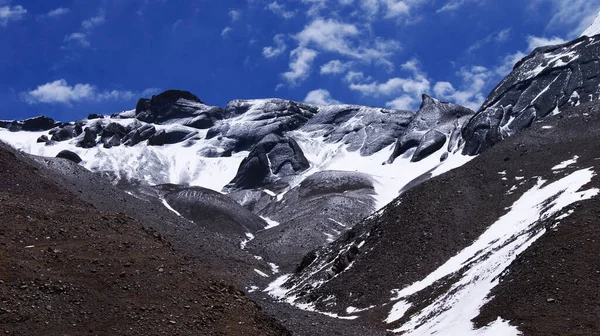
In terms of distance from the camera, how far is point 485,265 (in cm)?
4900

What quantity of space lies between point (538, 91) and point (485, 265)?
4460 inches

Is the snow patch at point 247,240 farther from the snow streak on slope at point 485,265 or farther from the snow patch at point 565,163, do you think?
the snow streak on slope at point 485,265

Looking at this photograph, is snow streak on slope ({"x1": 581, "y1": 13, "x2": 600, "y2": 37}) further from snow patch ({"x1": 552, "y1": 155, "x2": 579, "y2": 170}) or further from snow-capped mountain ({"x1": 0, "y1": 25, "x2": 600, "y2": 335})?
snow patch ({"x1": 552, "y1": 155, "x2": 579, "y2": 170})

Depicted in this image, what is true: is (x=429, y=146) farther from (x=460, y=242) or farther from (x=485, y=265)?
(x=485, y=265)

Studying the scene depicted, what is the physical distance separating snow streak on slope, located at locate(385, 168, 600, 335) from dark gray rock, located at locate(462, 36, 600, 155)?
263 feet

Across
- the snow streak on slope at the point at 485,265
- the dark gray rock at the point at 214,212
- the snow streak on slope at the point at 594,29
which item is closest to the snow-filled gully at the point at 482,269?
the snow streak on slope at the point at 485,265

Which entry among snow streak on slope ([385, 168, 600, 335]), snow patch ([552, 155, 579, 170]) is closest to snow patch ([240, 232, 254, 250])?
snow patch ([552, 155, 579, 170])

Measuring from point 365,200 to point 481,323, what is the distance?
96.7m

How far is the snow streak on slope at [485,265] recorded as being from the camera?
4055 centimetres

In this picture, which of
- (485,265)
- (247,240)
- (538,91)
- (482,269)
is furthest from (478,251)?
(538,91)

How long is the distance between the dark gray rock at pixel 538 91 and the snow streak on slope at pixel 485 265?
80.1m

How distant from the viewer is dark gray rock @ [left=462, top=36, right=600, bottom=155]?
14225 centimetres

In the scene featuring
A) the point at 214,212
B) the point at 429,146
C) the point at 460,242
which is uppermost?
the point at 429,146

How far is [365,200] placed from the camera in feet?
438
